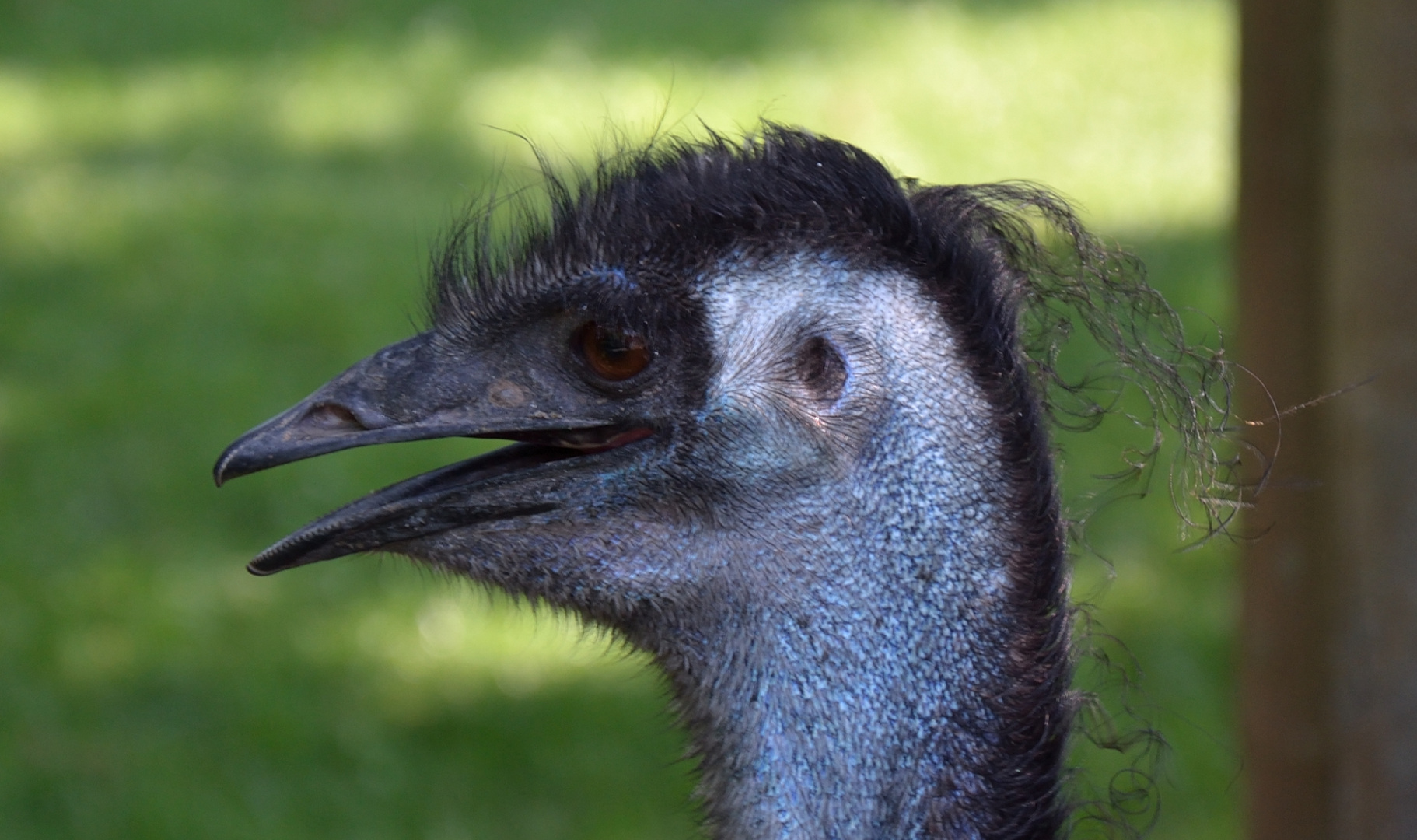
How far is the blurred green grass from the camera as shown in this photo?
419cm

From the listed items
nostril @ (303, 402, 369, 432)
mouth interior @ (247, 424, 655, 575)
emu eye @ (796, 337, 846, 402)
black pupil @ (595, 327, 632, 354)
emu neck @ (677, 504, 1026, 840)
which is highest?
black pupil @ (595, 327, 632, 354)

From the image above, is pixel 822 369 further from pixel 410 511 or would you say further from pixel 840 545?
pixel 410 511

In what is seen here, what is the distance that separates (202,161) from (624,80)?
1836 mm

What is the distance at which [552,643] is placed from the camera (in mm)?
4512

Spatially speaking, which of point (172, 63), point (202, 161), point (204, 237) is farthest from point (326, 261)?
point (172, 63)

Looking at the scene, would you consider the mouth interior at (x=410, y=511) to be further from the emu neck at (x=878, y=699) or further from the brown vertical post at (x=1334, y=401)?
the brown vertical post at (x=1334, y=401)

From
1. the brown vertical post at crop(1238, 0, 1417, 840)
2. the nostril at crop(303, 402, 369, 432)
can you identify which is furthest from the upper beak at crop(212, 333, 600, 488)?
the brown vertical post at crop(1238, 0, 1417, 840)

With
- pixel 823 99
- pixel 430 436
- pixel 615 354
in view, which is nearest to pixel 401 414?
pixel 430 436

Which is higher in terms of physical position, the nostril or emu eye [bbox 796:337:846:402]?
emu eye [bbox 796:337:846:402]

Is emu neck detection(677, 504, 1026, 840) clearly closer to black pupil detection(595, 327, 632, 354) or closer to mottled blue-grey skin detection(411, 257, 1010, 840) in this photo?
mottled blue-grey skin detection(411, 257, 1010, 840)

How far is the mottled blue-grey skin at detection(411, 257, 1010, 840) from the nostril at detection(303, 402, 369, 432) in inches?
10.8

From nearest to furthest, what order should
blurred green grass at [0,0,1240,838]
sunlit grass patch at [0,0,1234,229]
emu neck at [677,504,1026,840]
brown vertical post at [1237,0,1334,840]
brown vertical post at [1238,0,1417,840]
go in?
emu neck at [677,504,1026,840] < brown vertical post at [1238,0,1417,840] < brown vertical post at [1237,0,1334,840] < blurred green grass at [0,0,1240,838] < sunlit grass patch at [0,0,1234,229]

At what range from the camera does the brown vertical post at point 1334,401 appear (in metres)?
2.41

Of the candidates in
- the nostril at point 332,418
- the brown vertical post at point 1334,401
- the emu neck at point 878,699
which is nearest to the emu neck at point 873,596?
the emu neck at point 878,699
